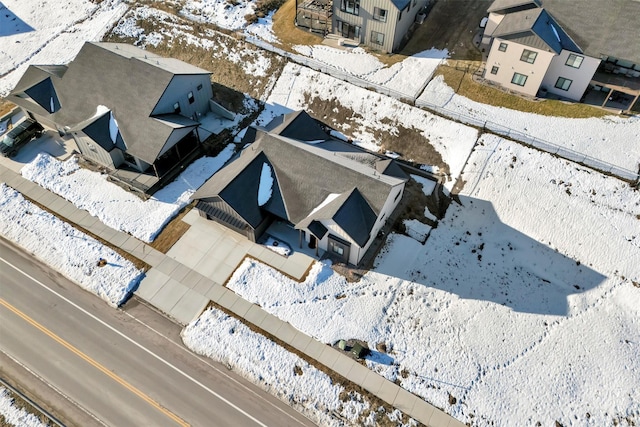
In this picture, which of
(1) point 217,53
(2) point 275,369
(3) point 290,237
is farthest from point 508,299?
(1) point 217,53

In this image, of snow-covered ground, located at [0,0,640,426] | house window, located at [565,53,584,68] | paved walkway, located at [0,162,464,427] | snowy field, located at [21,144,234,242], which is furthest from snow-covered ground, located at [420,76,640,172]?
snowy field, located at [21,144,234,242]

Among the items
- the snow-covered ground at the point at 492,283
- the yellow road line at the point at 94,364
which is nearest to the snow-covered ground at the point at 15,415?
the yellow road line at the point at 94,364

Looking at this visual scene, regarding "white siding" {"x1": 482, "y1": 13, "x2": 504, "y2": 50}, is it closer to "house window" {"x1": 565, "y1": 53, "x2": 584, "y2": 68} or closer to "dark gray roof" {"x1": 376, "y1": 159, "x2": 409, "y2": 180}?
"house window" {"x1": 565, "y1": 53, "x2": 584, "y2": 68}

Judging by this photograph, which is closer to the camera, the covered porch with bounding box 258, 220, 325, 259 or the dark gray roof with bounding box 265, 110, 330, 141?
the covered porch with bounding box 258, 220, 325, 259

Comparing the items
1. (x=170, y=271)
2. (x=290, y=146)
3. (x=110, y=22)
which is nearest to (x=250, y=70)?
(x=290, y=146)

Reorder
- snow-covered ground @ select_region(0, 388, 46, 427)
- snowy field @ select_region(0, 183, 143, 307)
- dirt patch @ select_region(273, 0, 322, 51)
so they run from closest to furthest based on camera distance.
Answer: snow-covered ground @ select_region(0, 388, 46, 427)
snowy field @ select_region(0, 183, 143, 307)
dirt patch @ select_region(273, 0, 322, 51)

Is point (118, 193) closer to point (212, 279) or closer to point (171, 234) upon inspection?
→ point (171, 234)
